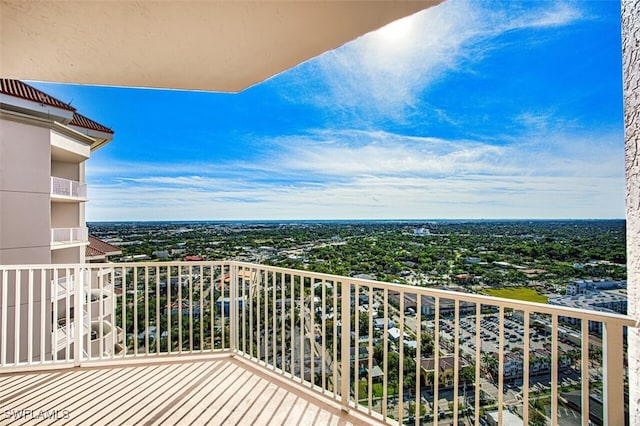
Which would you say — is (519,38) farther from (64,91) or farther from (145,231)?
(64,91)

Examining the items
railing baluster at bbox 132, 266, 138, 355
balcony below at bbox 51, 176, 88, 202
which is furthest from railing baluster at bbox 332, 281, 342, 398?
balcony below at bbox 51, 176, 88, 202

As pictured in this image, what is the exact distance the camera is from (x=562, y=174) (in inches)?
242

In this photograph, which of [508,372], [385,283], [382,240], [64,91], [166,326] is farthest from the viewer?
[64,91]

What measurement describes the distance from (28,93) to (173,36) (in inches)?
336

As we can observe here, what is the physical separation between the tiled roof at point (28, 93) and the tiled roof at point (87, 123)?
89cm

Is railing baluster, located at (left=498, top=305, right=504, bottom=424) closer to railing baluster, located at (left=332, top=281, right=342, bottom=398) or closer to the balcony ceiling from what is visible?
railing baluster, located at (left=332, top=281, right=342, bottom=398)

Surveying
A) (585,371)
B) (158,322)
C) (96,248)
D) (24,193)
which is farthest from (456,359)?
(96,248)

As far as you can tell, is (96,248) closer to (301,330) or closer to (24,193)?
(24,193)

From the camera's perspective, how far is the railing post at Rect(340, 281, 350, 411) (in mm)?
2254

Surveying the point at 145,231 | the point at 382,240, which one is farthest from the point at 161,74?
the point at 145,231

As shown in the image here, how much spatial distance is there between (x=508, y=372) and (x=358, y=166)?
846 centimetres

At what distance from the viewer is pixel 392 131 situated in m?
9.62

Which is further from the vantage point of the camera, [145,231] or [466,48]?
[466,48]

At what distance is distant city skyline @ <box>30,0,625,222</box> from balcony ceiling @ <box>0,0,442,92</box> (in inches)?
148
